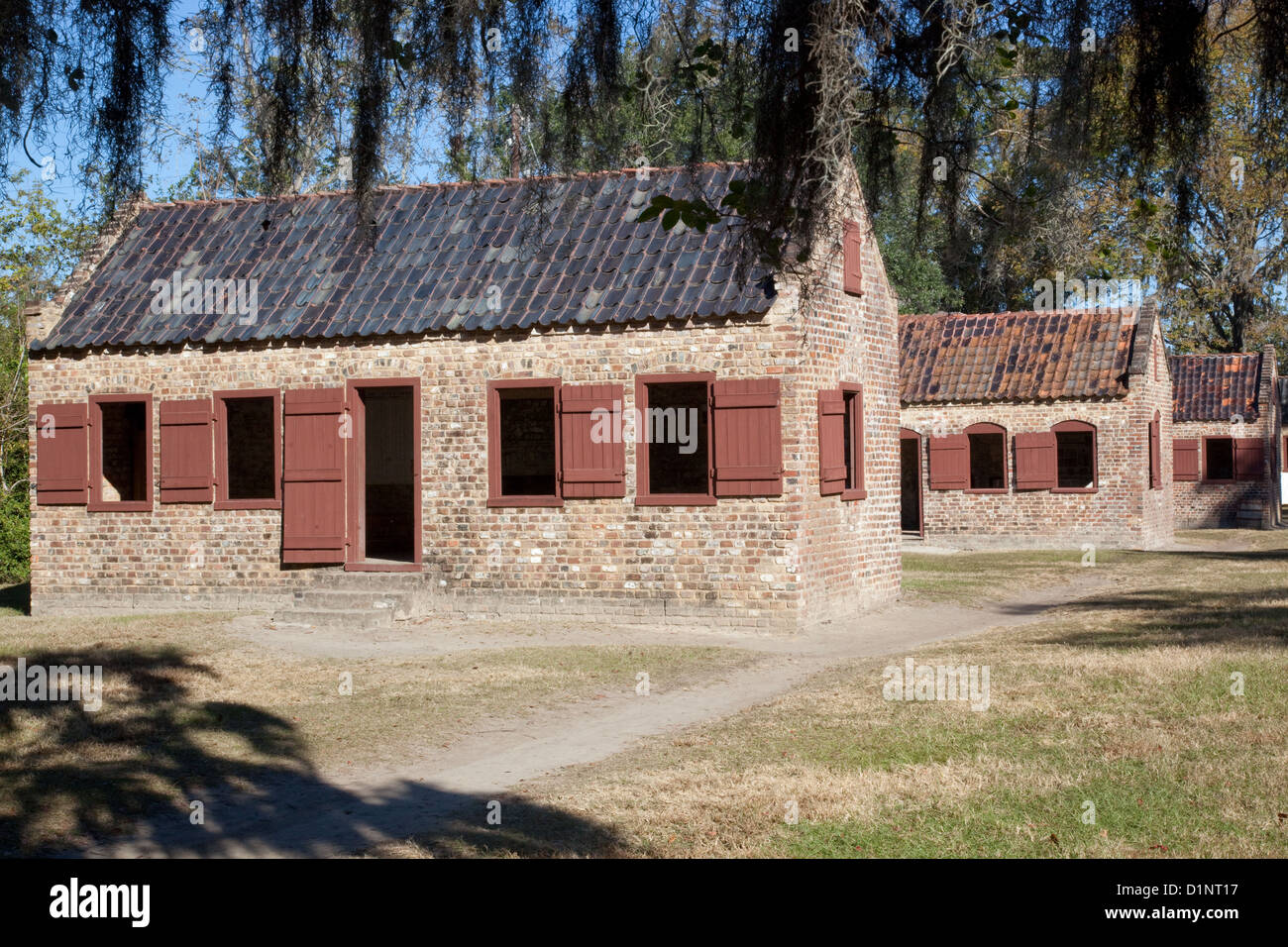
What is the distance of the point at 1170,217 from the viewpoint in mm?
4387

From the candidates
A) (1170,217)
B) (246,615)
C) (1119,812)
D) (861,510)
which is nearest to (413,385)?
(246,615)

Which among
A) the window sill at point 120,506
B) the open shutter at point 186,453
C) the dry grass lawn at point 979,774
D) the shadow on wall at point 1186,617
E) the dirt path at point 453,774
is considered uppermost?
the open shutter at point 186,453

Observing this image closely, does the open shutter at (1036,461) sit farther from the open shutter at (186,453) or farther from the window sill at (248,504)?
the open shutter at (186,453)

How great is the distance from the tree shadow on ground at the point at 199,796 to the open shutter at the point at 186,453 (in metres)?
7.02

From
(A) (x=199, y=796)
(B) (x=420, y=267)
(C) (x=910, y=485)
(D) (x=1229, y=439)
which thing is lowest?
(A) (x=199, y=796)

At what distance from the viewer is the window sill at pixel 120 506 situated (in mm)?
17203

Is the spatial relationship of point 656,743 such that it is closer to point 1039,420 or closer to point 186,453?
point 186,453

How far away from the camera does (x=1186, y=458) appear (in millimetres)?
34781

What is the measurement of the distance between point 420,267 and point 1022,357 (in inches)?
624

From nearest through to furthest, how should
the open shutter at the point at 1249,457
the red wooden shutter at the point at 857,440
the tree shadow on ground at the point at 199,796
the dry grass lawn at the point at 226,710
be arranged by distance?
the tree shadow on ground at the point at 199,796, the dry grass lawn at the point at 226,710, the red wooden shutter at the point at 857,440, the open shutter at the point at 1249,457

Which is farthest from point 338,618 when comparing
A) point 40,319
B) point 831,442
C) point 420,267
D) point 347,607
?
point 40,319

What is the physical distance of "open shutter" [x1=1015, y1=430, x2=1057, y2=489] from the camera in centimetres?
2695

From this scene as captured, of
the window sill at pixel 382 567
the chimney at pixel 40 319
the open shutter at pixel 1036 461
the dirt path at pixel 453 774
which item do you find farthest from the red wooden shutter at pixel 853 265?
the open shutter at pixel 1036 461
